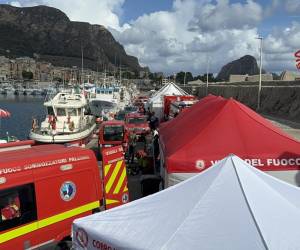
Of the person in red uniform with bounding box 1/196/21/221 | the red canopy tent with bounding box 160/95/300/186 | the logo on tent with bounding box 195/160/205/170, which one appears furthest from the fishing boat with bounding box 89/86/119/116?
the person in red uniform with bounding box 1/196/21/221

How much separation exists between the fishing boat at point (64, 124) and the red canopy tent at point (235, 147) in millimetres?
16997

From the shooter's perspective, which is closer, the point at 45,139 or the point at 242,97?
the point at 45,139

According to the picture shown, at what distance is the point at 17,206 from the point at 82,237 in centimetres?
276

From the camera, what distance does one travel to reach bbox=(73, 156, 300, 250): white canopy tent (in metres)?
4.38

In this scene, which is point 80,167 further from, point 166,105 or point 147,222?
point 166,105

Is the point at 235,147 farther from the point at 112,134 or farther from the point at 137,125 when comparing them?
the point at 137,125

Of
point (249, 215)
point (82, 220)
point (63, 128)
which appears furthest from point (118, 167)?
point (63, 128)

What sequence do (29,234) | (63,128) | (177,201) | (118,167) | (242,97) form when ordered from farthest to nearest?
(242,97)
(63,128)
(118,167)
(29,234)
(177,201)

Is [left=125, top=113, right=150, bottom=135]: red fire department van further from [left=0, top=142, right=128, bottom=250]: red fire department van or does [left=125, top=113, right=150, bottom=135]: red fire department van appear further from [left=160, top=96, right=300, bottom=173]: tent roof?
[left=0, top=142, right=128, bottom=250]: red fire department van

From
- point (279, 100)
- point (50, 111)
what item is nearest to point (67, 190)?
point (50, 111)

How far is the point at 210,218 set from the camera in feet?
15.6

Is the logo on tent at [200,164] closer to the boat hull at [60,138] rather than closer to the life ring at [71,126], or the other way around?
the boat hull at [60,138]

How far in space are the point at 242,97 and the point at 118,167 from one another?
5672cm

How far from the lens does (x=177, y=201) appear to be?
17.6 ft
